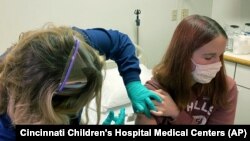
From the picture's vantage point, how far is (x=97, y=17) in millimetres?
2373

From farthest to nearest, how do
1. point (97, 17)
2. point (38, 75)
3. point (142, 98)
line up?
point (97, 17), point (142, 98), point (38, 75)

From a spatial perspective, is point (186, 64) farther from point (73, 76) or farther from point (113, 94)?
point (113, 94)

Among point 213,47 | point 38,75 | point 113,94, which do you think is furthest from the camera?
point 113,94

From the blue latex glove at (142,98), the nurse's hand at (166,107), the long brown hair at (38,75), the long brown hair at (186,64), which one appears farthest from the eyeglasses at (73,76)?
the long brown hair at (186,64)

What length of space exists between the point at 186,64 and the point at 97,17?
4.07 feet

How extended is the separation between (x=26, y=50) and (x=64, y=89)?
0.16 metres

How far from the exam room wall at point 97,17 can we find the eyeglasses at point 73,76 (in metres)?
1.30

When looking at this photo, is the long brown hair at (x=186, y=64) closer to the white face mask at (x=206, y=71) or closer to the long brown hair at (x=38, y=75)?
the white face mask at (x=206, y=71)

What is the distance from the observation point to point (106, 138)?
1.09m

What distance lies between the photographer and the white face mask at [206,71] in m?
1.32

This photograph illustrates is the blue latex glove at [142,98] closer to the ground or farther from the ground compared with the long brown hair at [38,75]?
closer to the ground

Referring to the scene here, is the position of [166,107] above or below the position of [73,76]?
below

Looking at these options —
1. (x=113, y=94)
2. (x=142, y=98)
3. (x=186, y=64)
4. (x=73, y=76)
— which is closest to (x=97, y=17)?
(x=113, y=94)

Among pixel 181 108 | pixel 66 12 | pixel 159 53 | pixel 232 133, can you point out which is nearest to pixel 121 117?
pixel 181 108
